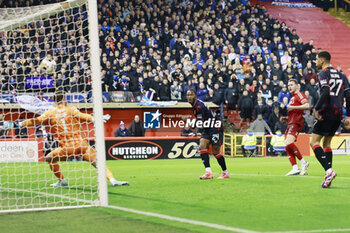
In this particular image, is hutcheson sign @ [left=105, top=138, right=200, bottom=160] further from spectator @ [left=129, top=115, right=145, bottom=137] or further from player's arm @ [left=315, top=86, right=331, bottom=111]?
player's arm @ [left=315, top=86, right=331, bottom=111]

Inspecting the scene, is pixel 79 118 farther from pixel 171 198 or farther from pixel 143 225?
pixel 143 225

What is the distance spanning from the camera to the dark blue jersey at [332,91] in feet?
33.5

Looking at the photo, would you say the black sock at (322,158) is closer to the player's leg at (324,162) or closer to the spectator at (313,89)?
the player's leg at (324,162)

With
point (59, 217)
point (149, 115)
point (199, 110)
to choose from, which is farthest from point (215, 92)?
point (59, 217)

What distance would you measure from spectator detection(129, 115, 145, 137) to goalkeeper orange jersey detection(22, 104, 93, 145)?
14176 mm

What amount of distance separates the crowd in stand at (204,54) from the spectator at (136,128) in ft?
4.80

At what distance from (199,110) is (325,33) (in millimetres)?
28774

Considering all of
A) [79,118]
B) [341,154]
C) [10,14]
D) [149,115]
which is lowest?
[341,154]

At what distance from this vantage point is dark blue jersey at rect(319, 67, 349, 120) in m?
10.2

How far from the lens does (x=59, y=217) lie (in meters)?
7.37

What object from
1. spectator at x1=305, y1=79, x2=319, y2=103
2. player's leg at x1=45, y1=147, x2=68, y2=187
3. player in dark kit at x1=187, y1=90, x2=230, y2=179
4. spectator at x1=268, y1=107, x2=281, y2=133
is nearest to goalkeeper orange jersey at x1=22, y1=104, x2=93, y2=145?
player's leg at x1=45, y1=147, x2=68, y2=187

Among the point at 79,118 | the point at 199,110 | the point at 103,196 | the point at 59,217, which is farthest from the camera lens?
the point at 199,110

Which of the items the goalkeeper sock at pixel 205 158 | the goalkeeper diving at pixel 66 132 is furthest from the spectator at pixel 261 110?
the goalkeeper diving at pixel 66 132

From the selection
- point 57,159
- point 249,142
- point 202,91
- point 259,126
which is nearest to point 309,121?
point 259,126
